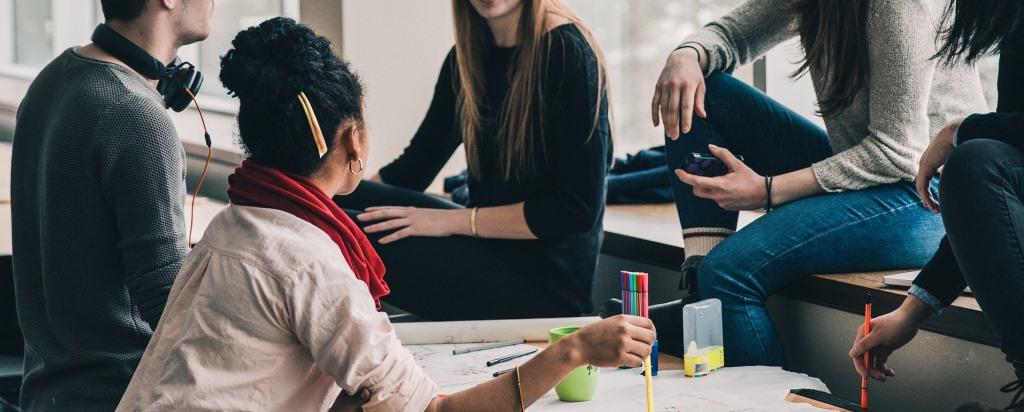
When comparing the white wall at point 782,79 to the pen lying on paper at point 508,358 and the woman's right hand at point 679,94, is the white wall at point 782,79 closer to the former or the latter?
the woman's right hand at point 679,94

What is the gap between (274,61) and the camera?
1.08 metres

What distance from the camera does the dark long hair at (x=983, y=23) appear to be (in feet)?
4.30

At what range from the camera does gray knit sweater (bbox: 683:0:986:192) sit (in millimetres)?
1667

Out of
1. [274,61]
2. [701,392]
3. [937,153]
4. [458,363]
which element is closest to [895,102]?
[937,153]

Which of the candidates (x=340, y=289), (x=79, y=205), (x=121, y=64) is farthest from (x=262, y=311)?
(x=121, y=64)

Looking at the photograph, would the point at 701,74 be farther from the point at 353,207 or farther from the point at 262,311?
the point at 262,311

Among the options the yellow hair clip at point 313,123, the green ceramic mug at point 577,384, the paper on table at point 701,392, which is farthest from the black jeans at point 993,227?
the yellow hair clip at point 313,123

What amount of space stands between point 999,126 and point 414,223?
113 centimetres

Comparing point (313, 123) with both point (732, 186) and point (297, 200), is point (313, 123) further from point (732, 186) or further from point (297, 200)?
point (732, 186)

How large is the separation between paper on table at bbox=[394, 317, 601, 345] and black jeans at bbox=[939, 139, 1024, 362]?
71 cm

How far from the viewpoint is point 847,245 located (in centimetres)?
174

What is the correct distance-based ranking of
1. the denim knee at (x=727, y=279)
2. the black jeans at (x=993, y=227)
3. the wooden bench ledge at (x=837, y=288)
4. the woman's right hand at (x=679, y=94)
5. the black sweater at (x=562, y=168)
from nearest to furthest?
the black jeans at (x=993, y=227) → the wooden bench ledge at (x=837, y=288) → the denim knee at (x=727, y=279) → the woman's right hand at (x=679, y=94) → the black sweater at (x=562, y=168)

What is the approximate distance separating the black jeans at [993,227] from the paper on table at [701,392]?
0.87 ft

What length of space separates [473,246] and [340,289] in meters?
1.07
